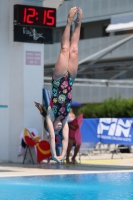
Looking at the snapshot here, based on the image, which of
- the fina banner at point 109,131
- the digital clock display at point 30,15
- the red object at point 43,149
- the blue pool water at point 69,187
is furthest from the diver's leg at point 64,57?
the fina banner at point 109,131

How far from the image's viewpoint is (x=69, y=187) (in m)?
10.2

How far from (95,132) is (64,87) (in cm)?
878

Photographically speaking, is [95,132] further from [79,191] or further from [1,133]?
[79,191]

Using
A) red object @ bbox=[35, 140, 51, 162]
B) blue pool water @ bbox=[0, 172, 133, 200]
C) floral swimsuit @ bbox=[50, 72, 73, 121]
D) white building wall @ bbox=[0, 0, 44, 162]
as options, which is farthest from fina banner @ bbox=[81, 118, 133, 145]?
floral swimsuit @ bbox=[50, 72, 73, 121]

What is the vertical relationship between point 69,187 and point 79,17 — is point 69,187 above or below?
below

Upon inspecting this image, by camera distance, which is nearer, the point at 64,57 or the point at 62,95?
the point at 64,57

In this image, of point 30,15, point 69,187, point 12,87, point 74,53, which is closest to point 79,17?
point 74,53

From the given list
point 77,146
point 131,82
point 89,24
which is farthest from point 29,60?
point 89,24

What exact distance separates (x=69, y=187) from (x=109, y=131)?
9.07 meters

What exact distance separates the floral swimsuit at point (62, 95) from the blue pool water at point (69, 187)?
1.33m

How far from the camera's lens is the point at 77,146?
1616cm

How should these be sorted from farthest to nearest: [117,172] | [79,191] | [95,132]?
[95,132]
[117,172]
[79,191]

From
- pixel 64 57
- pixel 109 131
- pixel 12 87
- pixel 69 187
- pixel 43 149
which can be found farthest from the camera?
pixel 109 131

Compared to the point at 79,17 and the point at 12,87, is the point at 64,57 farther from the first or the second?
the point at 12,87
